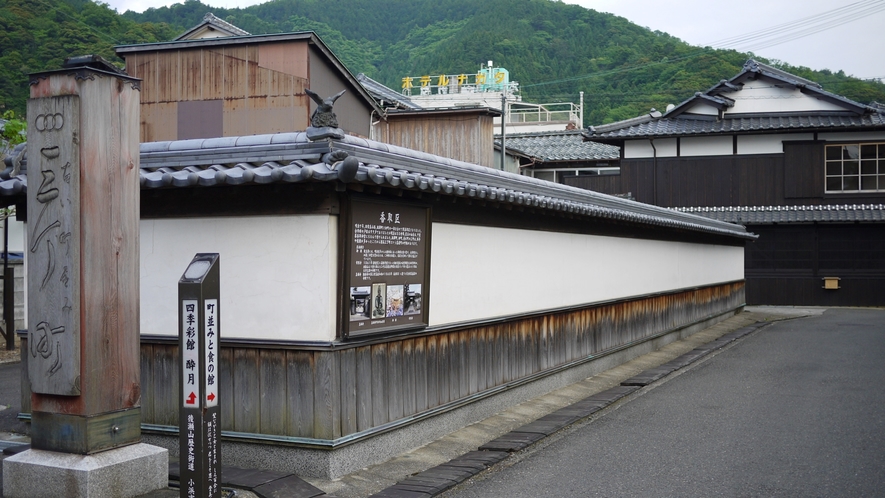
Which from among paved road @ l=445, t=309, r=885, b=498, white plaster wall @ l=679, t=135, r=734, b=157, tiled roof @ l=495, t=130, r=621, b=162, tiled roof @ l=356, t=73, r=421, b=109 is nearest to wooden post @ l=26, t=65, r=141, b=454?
paved road @ l=445, t=309, r=885, b=498

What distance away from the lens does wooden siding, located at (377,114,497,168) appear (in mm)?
22344

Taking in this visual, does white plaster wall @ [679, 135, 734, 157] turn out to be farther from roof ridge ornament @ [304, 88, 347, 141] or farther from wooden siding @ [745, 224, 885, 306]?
roof ridge ornament @ [304, 88, 347, 141]

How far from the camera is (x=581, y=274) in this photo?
14.1 metres

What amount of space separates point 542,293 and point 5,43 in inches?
1021

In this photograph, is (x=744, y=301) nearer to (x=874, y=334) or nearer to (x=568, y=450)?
(x=874, y=334)

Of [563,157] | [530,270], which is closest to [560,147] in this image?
[563,157]

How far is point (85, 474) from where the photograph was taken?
20.5 feet

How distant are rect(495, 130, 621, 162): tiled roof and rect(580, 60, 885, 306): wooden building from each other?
5.00 m

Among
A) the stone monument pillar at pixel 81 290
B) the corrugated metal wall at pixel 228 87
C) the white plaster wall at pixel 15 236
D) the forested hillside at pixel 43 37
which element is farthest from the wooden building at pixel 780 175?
the stone monument pillar at pixel 81 290

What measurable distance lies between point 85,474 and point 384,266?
343 cm

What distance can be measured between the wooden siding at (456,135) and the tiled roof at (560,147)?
13464 millimetres

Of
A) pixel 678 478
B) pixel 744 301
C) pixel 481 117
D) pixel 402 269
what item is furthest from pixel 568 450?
pixel 744 301

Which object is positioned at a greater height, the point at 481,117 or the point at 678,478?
the point at 481,117

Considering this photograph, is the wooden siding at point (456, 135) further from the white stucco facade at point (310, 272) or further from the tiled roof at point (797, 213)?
the tiled roof at point (797, 213)
